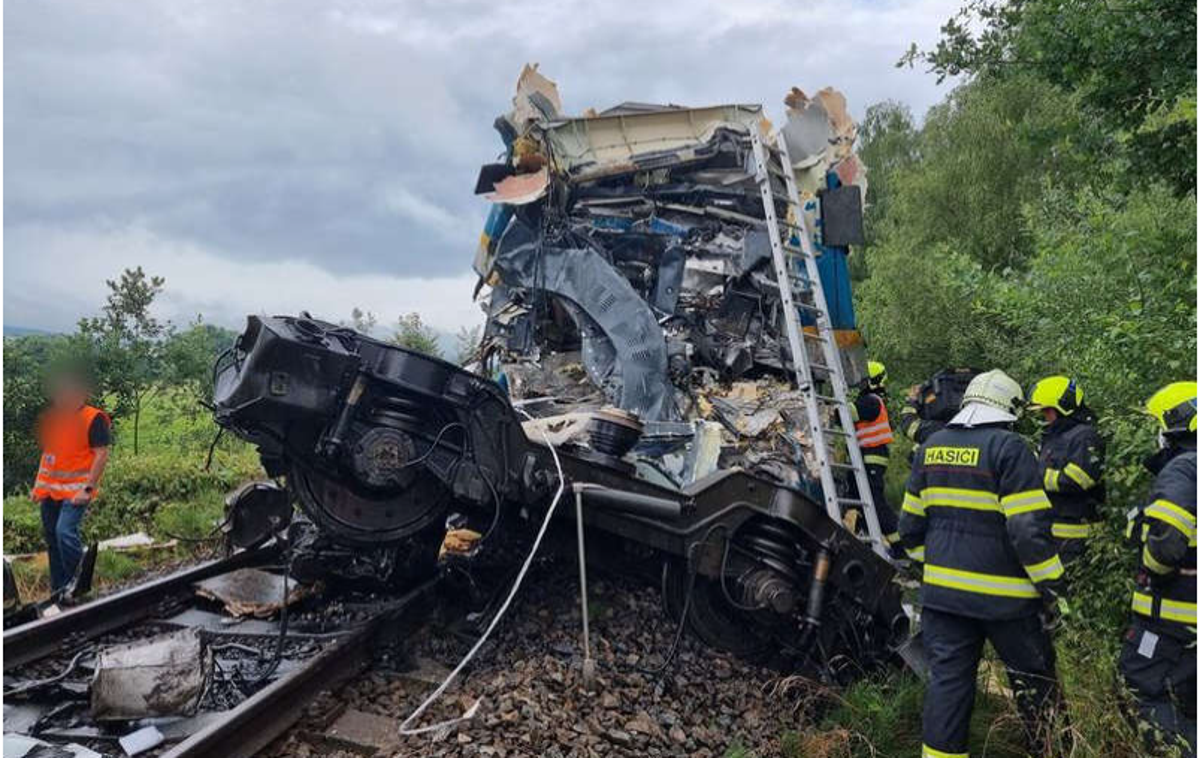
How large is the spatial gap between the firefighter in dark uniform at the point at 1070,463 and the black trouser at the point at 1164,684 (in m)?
0.93

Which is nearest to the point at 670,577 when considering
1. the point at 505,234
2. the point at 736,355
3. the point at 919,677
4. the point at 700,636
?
the point at 700,636

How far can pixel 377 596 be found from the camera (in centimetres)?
507

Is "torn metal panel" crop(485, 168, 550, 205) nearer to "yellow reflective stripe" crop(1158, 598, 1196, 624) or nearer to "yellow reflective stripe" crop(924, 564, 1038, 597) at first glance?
"yellow reflective stripe" crop(924, 564, 1038, 597)

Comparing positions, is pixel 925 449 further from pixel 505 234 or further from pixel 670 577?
pixel 505 234

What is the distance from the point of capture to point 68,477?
5891mm

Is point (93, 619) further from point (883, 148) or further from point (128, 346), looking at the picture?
point (883, 148)

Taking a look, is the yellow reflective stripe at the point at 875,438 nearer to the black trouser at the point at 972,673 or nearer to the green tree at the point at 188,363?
the black trouser at the point at 972,673

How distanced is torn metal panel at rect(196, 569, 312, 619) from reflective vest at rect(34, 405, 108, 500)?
1.45m

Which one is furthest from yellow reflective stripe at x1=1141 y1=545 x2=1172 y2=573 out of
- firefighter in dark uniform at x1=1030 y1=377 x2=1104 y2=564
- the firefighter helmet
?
the firefighter helmet

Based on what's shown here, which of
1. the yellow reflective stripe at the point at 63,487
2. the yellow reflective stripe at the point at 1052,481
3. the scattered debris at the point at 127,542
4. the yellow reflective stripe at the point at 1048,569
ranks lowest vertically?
the scattered debris at the point at 127,542

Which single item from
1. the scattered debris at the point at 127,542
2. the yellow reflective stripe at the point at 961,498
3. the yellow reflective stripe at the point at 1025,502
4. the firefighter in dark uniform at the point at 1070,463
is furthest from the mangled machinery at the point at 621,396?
the scattered debris at the point at 127,542

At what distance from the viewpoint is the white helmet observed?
12.4ft

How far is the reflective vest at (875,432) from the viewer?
777 centimetres

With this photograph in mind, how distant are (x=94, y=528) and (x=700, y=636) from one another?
665 centimetres
